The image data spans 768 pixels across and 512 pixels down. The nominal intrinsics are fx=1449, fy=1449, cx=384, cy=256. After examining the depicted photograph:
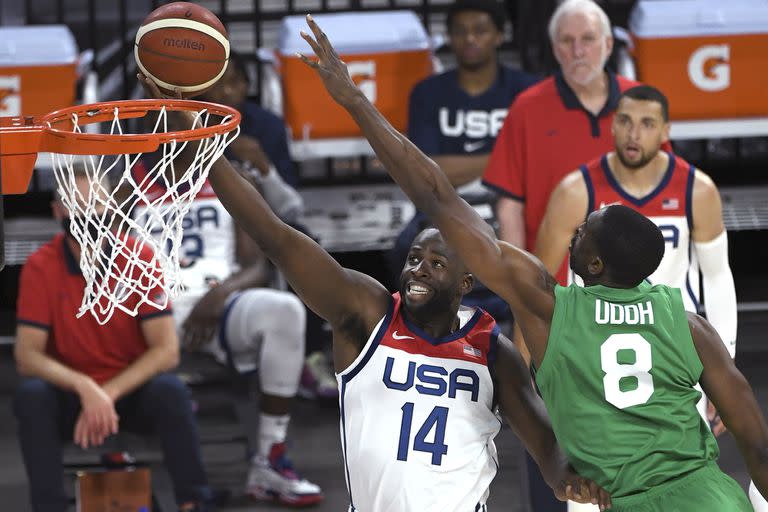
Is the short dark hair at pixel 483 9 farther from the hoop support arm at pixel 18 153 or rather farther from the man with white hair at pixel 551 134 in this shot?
the hoop support arm at pixel 18 153

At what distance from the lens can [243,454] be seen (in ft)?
21.2

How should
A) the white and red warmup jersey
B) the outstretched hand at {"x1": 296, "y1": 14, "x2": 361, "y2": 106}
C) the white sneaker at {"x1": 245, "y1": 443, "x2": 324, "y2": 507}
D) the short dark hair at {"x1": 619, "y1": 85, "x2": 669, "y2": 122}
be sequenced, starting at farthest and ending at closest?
the white sneaker at {"x1": 245, "y1": 443, "x2": 324, "y2": 507} < the short dark hair at {"x1": 619, "y1": 85, "x2": 669, "y2": 122} < the white and red warmup jersey < the outstretched hand at {"x1": 296, "y1": 14, "x2": 361, "y2": 106}

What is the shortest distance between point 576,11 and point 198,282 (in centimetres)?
205

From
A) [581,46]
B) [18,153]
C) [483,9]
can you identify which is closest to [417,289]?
[18,153]

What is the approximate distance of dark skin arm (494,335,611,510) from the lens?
148 inches

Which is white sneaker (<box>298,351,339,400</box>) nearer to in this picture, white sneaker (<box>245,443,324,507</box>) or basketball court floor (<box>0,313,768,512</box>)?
basketball court floor (<box>0,313,768,512</box>)

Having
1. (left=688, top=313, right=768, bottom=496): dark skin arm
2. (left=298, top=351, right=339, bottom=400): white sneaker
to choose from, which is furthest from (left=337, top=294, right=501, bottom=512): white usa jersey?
(left=298, top=351, right=339, bottom=400): white sneaker

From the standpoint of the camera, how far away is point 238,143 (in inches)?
258

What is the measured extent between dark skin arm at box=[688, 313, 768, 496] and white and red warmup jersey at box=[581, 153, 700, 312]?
117 cm

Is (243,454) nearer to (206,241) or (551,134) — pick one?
(206,241)

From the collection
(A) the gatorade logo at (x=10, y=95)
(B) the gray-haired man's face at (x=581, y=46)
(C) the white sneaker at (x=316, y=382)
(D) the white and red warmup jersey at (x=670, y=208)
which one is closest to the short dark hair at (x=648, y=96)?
(D) the white and red warmup jersey at (x=670, y=208)

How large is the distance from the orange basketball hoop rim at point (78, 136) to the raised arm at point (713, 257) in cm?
174

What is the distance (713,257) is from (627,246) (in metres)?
1.29

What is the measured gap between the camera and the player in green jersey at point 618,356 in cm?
359
